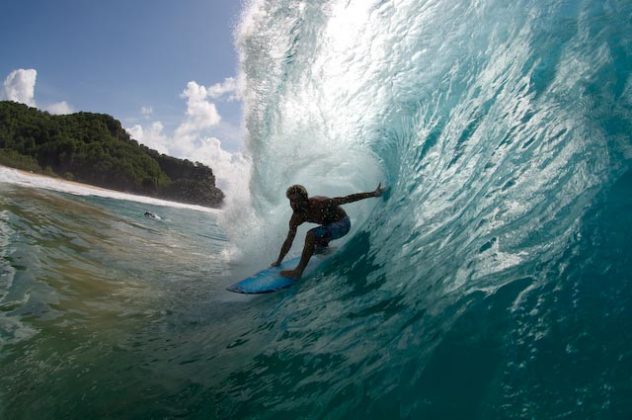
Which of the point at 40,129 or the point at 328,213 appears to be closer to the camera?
the point at 328,213

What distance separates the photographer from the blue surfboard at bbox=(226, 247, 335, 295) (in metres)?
5.89

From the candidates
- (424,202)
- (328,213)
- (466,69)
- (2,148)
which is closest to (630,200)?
Answer: (424,202)

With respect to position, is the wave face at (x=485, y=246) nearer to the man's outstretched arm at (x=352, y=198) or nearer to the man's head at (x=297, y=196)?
the man's outstretched arm at (x=352, y=198)

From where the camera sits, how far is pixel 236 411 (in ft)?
10.0

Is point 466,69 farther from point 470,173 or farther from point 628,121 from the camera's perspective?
point 628,121

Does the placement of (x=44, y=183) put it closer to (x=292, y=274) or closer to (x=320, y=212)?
(x=320, y=212)

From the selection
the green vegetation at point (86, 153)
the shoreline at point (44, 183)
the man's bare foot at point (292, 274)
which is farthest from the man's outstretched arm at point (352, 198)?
the green vegetation at point (86, 153)

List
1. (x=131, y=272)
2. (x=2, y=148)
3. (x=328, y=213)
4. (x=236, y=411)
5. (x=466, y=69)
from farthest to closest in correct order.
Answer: (x=2, y=148) < (x=131, y=272) < (x=328, y=213) < (x=466, y=69) < (x=236, y=411)

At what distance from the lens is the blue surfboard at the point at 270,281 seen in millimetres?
5891

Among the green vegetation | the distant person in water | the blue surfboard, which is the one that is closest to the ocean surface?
the blue surfboard

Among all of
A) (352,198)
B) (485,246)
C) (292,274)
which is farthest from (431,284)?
(292,274)

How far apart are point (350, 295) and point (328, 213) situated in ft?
7.56

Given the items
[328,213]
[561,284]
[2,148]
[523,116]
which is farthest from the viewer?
[2,148]

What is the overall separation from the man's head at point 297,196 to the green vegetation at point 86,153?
65.3m
